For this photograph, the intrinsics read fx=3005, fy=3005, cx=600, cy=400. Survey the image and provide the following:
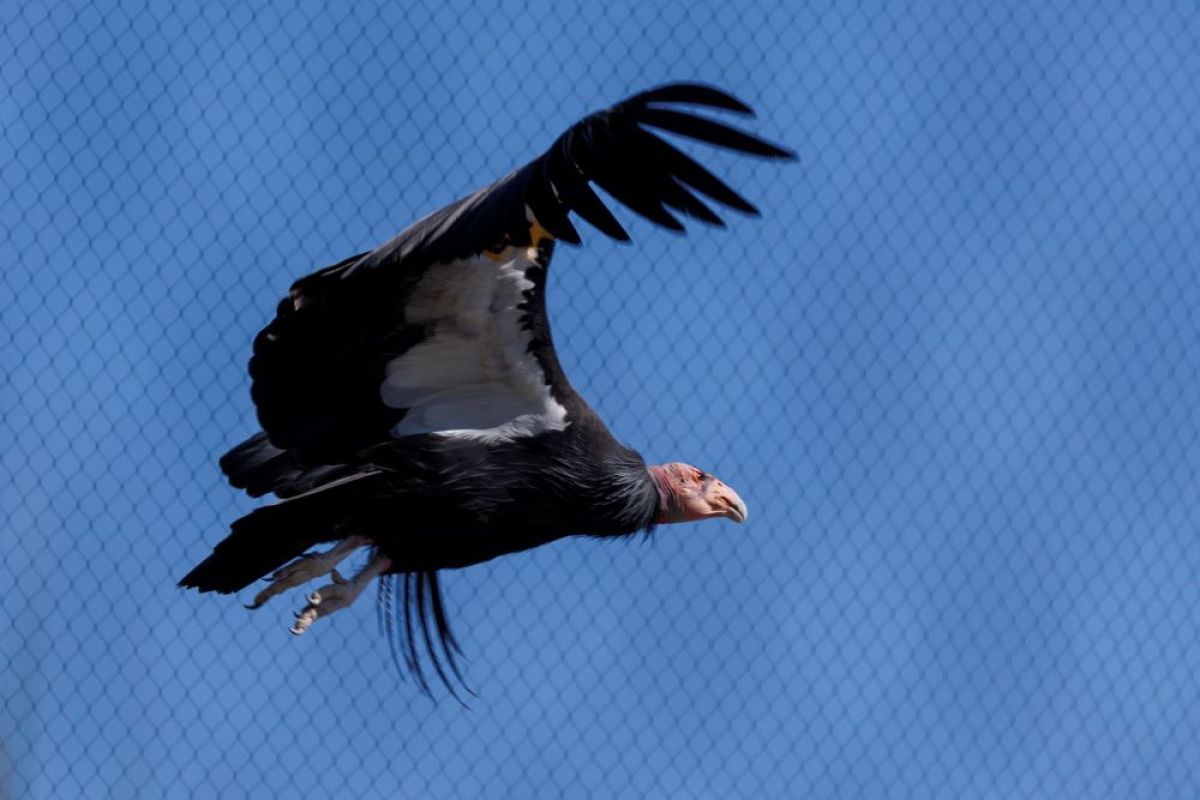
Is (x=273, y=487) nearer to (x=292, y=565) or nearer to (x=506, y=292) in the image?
(x=292, y=565)

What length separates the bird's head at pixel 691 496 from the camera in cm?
709

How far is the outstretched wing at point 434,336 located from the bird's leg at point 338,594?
0.26 m

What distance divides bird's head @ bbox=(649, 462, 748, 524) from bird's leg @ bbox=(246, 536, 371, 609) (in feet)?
2.65

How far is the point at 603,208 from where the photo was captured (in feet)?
17.6

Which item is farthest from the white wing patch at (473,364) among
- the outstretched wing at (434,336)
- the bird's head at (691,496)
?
the bird's head at (691,496)

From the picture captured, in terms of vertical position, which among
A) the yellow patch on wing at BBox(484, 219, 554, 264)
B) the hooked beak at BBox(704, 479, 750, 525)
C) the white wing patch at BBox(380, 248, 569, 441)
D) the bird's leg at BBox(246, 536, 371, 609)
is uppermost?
the yellow patch on wing at BBox(484, 219, 554, 264)

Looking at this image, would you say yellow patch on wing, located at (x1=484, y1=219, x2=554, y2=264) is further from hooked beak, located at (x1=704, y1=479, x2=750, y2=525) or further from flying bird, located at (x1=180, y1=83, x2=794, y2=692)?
hooked beak, located at (x1=704, y1=479, x2=750, y2=525)

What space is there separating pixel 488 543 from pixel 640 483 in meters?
0.40

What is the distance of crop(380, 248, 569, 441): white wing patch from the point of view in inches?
250

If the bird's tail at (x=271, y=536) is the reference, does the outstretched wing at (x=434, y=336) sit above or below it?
above

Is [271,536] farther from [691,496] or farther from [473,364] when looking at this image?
[691,496]

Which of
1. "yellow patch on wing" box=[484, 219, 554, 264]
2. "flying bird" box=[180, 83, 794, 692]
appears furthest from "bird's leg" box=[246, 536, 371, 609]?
"yellow patch on wing" box=[484, 219, 554, 264]

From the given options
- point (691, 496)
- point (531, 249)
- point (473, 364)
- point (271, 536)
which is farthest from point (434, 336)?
point (691, 496)

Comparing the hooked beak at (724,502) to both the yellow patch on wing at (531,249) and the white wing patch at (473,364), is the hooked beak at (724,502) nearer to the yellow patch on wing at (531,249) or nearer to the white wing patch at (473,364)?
the white wing patch at (473,364)
